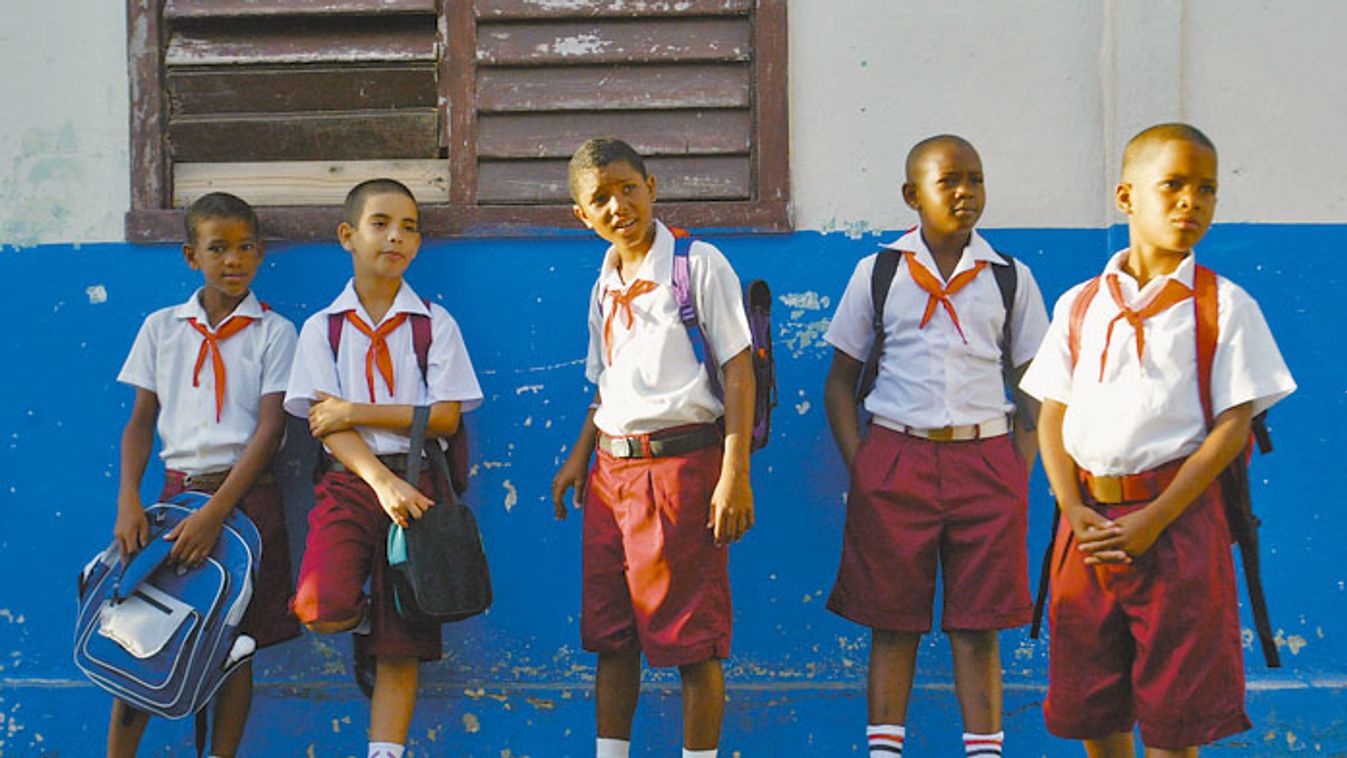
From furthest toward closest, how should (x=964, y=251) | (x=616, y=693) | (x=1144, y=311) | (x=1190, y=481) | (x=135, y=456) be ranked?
(x=135, y=456)
(x=964, y=251)
(x=616, y=693)
(x=1144, y=311)
(x=1190, y=481)

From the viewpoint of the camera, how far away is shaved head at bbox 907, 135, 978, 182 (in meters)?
3.71

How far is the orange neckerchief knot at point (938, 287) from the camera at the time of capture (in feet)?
11.9

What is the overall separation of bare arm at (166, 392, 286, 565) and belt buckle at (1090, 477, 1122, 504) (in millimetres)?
2195

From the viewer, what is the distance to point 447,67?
14.0ft

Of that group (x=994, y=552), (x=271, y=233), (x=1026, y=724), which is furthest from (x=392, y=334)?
(x=1026, y=724)

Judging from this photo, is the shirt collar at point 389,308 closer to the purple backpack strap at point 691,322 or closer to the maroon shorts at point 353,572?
the maroon shorts at point 353,572

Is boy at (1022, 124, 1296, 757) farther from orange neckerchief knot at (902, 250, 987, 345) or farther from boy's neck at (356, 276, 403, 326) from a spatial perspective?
boy's neck at (356, 276, 403, 326)

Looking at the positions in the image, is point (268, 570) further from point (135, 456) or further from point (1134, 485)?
point (1134, 485)

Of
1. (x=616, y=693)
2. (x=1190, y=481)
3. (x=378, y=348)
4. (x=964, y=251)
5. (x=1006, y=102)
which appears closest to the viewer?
(x=1190, y=481)

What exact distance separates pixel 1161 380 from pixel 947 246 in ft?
2.90

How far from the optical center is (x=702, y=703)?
347 centimetres

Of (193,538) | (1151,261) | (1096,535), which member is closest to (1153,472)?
(1096,535)

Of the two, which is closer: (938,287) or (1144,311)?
(1144,311)

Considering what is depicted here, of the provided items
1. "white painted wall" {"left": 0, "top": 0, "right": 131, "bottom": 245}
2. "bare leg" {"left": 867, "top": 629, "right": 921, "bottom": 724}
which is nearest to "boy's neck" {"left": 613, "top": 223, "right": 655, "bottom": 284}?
"bare leg" {"left": 867, "top": 629, "right": 921, "bottom": 724}
